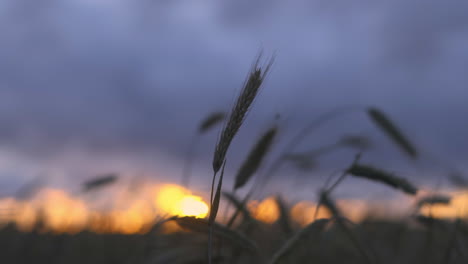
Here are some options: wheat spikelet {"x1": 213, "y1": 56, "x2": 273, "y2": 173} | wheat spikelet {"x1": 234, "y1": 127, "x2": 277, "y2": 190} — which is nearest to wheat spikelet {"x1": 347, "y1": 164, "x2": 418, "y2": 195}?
wheat spikelet {"x1": 234, "y1": 127, "x2": 277, "y2": 190}

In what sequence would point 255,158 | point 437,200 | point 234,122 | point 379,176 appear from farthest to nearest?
point 437,200 < point 255,158 < point 379,176 < point 234,122

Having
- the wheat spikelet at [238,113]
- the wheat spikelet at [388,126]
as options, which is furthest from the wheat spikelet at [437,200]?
the wheat spikelet at [238,113]

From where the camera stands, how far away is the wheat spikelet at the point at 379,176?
1.93 metres

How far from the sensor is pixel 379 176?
6.37ft

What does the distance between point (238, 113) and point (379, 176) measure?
37.5 inches

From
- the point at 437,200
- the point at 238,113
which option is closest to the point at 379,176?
the point at 238,113

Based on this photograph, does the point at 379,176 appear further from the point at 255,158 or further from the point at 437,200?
the point at 437,200

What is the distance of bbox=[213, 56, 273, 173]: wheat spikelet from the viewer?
1.22m

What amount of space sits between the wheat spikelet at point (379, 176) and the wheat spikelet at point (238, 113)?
29.4 inches

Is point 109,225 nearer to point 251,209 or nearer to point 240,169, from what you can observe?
point 251,209

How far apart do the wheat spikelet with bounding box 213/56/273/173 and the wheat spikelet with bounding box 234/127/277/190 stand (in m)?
0.78

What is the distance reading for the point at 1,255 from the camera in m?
3.50

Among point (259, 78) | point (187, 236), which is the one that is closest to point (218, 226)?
point (259, 78)

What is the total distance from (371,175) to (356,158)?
111 mm
